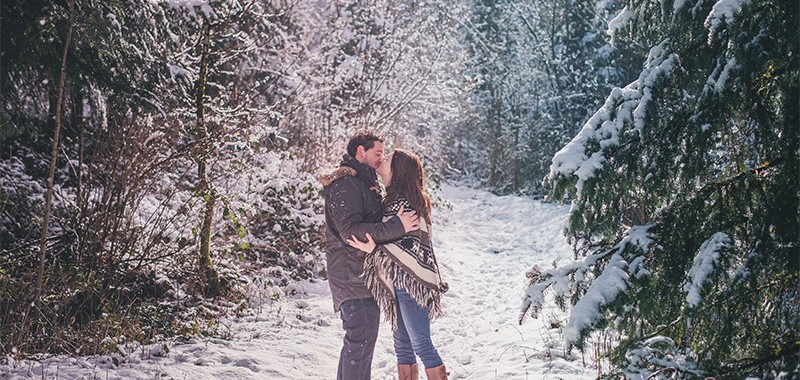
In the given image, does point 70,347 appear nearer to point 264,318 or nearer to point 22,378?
point 22,378

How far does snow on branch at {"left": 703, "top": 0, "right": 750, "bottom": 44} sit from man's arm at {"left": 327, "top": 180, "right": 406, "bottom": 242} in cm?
211

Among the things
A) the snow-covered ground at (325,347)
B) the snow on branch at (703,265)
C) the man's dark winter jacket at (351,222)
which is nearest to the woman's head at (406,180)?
the man's dark winter jacket at (351,222)

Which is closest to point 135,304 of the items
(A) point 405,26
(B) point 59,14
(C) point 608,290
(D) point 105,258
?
(D) point 105,258

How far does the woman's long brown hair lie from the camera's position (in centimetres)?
411

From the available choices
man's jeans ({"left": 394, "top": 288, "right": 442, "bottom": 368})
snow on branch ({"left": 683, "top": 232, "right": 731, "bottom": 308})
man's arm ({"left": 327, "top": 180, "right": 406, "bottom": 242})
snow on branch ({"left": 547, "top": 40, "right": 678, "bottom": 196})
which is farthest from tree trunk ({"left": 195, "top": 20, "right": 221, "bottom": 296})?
snow on branch ({"left": 683, "top": 232, "right": 731, "bottom": 308})

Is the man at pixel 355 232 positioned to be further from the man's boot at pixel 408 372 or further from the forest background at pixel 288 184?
the forest background at pixel 288 184

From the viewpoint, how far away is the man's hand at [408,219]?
399 cm

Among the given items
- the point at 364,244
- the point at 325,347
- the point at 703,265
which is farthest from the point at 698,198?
the point at 325,347

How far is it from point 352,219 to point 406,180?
A: 0.48 meters

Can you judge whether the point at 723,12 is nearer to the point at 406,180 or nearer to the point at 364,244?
the point at 406,180

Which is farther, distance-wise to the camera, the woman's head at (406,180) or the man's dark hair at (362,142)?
the man's dark hair at (362,142)

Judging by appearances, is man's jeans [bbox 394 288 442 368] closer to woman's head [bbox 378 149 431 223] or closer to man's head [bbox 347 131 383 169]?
woman's head [bbox 378 149 431 223]

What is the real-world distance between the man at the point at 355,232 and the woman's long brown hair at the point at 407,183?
4.0 inches

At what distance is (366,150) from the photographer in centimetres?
425
